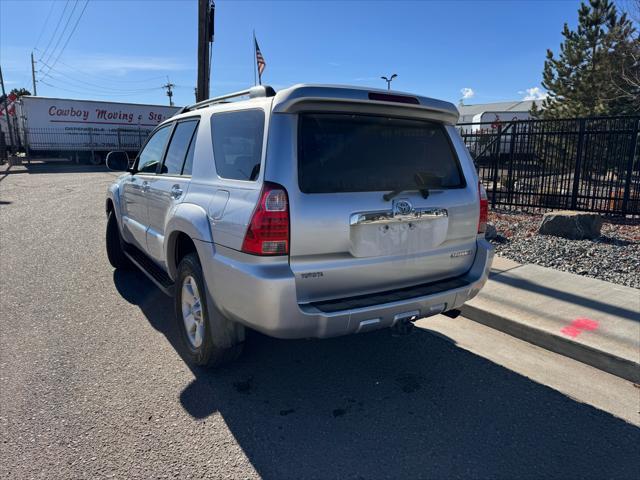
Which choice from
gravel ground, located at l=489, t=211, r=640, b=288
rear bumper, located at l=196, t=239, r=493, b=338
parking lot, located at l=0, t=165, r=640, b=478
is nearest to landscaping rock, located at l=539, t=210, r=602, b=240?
gravel ground, located at l=489, t=211, r=640, b=288

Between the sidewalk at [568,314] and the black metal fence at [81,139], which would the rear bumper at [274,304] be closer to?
the sidewalk at [568,314]

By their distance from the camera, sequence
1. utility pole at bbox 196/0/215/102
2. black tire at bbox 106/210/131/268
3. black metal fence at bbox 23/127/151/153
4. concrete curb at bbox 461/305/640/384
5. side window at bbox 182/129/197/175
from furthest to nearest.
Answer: black metal fence at bbox 23/127/151/153
utility pole at bbox 196/0/215/102
black tire at bbox 106/210/131/268
side window at bbox 182/129/197/175
concrete curb at bbox 461/305/640/384

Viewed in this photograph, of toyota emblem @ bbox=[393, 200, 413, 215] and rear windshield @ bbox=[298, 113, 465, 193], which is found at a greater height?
rear windshield @ bbox=[298, 113, 465, 193]

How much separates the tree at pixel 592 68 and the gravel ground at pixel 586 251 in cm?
1174

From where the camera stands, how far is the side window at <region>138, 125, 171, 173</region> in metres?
4.79

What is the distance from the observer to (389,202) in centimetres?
310

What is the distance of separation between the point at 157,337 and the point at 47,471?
180 centimetres

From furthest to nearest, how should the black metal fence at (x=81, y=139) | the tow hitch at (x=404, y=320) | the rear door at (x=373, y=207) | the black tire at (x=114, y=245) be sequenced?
the black metal fence at (x=81, y=139) < the black tire at (x=114, y=245) < the tow hitch at (x=404, y=320) < the rear door at (x=373, y=207)

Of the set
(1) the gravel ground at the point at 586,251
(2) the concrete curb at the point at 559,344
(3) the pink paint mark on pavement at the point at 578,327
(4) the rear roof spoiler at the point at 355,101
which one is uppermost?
(4) the rear roof spoiler at the point at 355,101

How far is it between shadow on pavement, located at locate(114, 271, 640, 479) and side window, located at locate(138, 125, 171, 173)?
212 cm

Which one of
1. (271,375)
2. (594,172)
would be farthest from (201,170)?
(594,172)

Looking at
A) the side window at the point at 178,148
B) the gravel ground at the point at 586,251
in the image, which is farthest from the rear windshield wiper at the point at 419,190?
the gravel ground at the point at 586,251

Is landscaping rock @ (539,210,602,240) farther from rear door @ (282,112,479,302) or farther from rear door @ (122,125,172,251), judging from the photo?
rear door @ (122,125,172,251)

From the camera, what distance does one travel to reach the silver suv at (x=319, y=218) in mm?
2828
